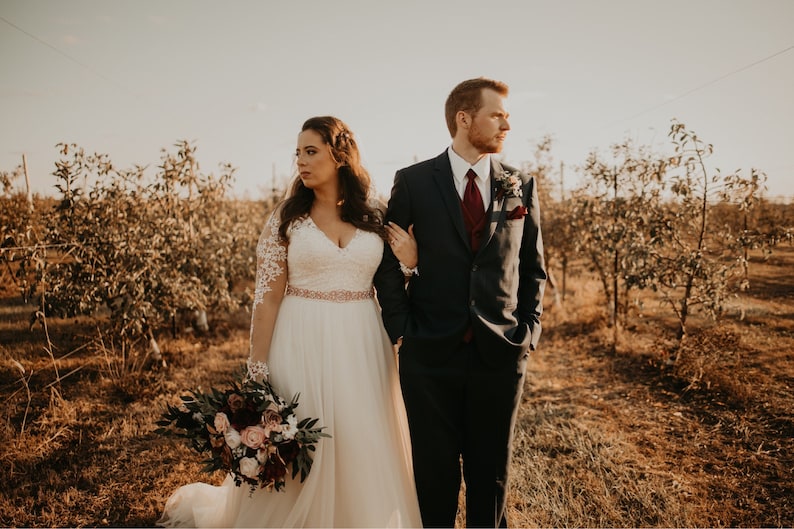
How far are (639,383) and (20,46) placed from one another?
7205 millimetres

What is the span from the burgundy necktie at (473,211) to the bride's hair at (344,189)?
556 millimetres

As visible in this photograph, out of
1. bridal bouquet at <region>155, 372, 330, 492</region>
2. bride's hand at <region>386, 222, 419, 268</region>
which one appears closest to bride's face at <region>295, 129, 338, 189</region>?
bride's hand at <region>386, 222, 419, 268</region>

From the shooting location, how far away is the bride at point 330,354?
2701 millimetres

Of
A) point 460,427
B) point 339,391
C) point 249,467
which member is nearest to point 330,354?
point 339,391

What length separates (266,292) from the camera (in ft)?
9.30

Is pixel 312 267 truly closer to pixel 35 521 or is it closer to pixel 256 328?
pixel 256 328

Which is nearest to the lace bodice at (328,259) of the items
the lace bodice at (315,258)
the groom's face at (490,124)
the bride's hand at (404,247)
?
the lace bodice at (315,258)

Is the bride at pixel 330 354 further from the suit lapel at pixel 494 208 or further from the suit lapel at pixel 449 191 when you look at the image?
the suit lapel at pixel 494 208

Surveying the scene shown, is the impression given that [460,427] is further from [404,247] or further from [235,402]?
[235,402]

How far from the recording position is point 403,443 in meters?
2.89

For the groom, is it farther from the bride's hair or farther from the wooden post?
the wooden post

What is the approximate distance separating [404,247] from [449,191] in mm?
386

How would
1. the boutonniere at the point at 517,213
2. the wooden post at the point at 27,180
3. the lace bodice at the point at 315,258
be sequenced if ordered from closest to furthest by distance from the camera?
the boutonniere at the point at 517,213 < the lace bodice at the point at 315,258 < the wooden post at the point at 27,180

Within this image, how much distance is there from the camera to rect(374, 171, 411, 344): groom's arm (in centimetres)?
262
